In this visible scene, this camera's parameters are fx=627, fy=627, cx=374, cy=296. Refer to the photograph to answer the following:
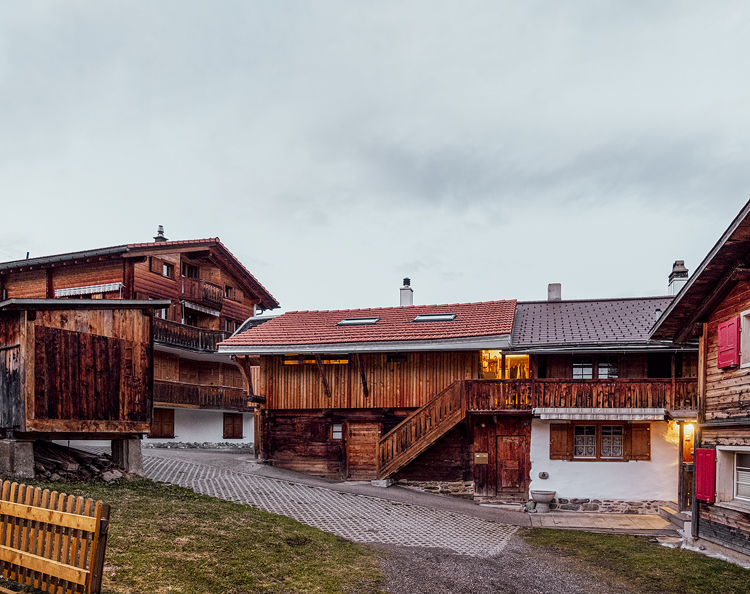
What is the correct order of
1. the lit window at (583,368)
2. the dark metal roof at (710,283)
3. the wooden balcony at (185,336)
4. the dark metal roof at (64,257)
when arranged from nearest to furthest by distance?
the dark metal roof at (710,283), the lit window at (583,368), the dark metal roof at (64,257), the wooden balcony at (185,336)

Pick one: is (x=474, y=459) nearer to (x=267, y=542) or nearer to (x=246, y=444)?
(x=267, y=542)

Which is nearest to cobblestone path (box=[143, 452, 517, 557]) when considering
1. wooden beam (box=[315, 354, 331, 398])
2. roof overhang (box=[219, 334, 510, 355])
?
wooden beam (box=[315, 354, 331, 398])

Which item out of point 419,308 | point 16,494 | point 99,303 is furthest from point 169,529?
point 419,308

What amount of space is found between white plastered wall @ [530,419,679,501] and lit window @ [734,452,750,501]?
643cm

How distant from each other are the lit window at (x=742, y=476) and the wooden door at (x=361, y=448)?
12.2 m

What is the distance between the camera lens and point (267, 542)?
1131 cm

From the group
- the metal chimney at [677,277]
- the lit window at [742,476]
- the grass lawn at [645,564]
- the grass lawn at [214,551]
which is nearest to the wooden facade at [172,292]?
the grass lawn at [214,551]

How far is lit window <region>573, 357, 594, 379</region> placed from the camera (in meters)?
21.0

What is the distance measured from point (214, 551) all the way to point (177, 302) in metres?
25.2

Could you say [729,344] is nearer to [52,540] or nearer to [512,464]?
[512,464]

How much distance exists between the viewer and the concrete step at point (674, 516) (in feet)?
54.4

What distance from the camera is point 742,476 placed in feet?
43.2

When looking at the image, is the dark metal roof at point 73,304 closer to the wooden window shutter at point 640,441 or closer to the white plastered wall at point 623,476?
the white plastered wall at point 623,476

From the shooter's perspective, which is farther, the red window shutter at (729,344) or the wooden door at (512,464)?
the wooden door at (512,464)
